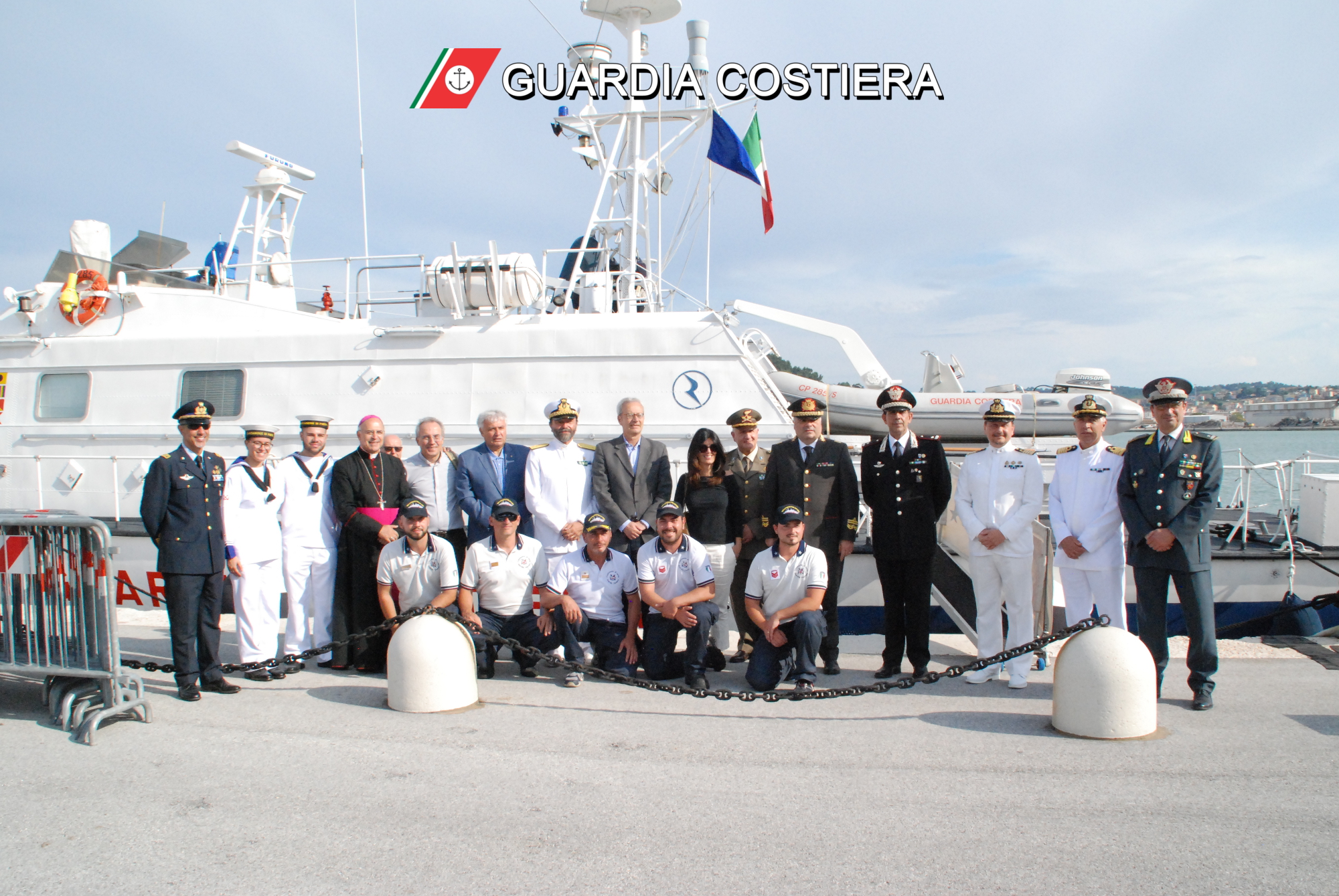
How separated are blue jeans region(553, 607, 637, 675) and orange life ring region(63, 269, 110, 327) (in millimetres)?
6943

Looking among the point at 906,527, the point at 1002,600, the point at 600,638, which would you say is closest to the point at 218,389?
the point at 600,638

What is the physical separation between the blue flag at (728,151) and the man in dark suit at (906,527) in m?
4.78

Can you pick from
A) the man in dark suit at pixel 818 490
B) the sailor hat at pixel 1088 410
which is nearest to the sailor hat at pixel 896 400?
the man in dark suit at pixel 818 490

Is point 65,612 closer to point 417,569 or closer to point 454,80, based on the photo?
point 417,569

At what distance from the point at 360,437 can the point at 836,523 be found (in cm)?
309

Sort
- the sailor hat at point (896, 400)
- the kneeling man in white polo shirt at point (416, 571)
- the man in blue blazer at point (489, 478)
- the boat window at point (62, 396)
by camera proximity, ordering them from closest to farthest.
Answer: the kneeling man in white polo shirt at point (416, 571)
the sailor hat at point (896, 400)
the man in blue blazer at point (489, 478)
the boat window at point (62, 396)

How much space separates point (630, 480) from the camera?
213 inches

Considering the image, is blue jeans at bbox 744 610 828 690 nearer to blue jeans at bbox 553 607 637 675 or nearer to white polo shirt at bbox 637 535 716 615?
white polo shirt at bbox 637 535 716 615

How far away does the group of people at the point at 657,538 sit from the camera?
4504mm

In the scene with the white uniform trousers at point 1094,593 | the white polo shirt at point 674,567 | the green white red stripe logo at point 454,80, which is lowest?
the white uniform trousers at point 1094,593

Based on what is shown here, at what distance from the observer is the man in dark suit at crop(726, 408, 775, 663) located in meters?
5.21

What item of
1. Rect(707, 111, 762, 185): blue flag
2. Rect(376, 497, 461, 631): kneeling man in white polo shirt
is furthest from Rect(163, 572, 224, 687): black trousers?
Rect(707, 111, 762, 185): blue flag

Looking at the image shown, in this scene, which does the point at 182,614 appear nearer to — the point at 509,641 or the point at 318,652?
the point at 318,652

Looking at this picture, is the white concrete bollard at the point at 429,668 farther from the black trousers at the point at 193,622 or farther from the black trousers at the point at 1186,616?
the black trousers at the point at 1186,616
